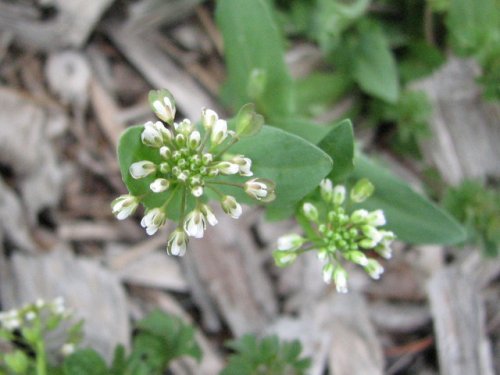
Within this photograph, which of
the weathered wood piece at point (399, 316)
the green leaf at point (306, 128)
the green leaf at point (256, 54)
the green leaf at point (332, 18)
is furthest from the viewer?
the weathered wood piece at point (399, 316)

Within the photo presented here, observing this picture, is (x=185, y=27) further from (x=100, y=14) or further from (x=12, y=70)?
(x=12, y=70)

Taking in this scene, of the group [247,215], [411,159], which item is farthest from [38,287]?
[411,159]

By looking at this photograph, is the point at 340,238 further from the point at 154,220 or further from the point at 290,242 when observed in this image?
the point at 154,220

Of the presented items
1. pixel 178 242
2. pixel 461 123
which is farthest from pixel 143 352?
pixel 461 123

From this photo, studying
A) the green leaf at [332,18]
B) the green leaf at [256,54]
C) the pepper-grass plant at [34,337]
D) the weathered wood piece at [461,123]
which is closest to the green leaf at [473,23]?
the weathered wood piece at [461,123]

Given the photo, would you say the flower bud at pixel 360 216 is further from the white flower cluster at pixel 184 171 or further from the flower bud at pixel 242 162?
the flower bud at pixel 242 162

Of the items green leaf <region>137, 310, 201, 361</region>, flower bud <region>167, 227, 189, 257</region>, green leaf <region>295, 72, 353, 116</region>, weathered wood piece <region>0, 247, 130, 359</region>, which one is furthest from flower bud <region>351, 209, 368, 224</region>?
weathered wood piece <region>0, 247, 130, 359</region>

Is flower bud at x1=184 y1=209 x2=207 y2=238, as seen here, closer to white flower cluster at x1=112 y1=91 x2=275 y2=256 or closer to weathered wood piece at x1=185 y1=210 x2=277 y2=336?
white flower cluster at x1=112 y1=91 x2=275 y2=256
